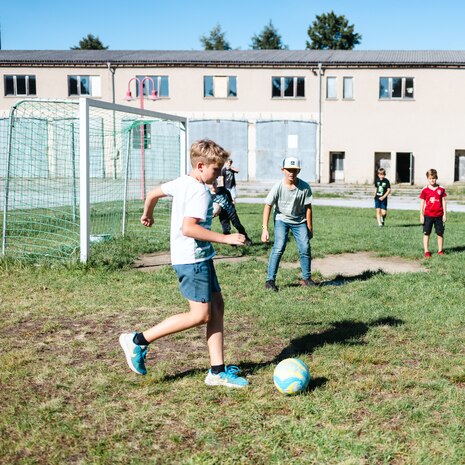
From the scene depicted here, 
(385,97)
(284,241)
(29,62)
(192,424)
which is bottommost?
(192,424)

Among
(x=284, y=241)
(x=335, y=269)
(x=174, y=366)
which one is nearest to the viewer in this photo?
(x=174, y=366)

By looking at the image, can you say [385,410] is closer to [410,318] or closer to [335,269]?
[410,318]

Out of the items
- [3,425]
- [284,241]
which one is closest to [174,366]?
[3,425]

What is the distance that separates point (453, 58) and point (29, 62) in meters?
25.7

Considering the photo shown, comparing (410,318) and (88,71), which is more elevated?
(88,71)

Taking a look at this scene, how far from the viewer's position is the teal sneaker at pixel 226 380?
15.1 feet

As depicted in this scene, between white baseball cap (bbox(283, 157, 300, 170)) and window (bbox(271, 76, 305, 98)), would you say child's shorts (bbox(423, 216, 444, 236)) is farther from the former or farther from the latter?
window (bbox(271, 76, 305, 98))

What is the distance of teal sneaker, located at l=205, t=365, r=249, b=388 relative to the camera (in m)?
4.60

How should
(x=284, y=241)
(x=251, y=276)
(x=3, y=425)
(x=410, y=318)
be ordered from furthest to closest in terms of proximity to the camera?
1. (x=251, y=276)
2. (x=284, y=241)
3. (x=410, y=318)
4. (x=3, y=425)

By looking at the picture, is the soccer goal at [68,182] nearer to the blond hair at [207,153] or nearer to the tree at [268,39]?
the blond hair at [207,153]

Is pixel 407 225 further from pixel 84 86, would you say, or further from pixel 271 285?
pixel 84 86

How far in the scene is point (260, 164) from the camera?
38125mm

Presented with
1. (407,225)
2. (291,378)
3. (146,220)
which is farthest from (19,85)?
(291,378)

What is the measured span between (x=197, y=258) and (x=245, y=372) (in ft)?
3.44
